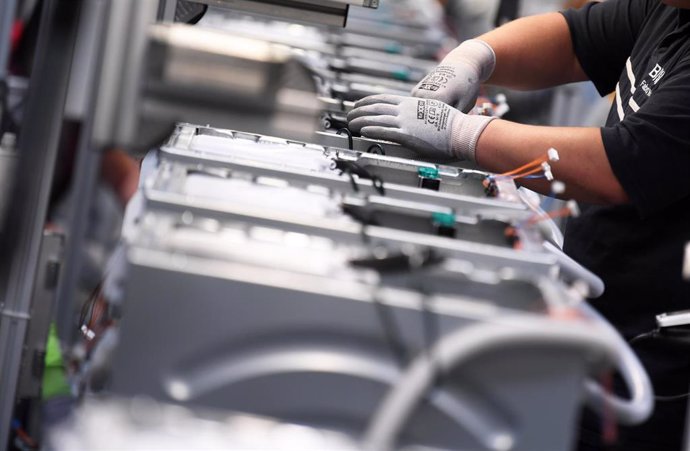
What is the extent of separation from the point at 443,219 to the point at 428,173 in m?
0.37

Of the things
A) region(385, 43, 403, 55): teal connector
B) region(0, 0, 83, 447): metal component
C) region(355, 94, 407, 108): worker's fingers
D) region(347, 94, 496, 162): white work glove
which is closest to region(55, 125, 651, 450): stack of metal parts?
region(0, 0, 83, 447): metal component

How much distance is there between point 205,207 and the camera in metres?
1.53

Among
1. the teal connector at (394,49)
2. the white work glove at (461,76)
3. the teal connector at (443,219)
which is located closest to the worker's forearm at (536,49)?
the white work glove at (461,76)

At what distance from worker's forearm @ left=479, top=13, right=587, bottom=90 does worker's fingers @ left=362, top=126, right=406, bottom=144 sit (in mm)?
658

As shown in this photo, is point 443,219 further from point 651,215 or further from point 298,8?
point 298,8

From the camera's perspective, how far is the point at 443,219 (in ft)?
5.57

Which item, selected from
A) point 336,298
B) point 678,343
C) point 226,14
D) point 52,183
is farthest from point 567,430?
point 226,14

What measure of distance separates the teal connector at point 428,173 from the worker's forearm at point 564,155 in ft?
0.75

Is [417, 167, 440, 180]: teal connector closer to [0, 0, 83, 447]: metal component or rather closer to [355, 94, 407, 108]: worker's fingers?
[355, 94, 407, 108]: worker's fingers

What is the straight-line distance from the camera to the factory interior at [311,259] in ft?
4.32

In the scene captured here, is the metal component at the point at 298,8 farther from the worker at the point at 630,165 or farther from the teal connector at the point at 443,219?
the teal connector at the point at 443,219

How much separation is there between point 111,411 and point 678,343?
1309 mm

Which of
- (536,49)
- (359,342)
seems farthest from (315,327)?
(536,49)

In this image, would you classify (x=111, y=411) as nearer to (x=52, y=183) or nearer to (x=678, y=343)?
(x=52, y=183)
